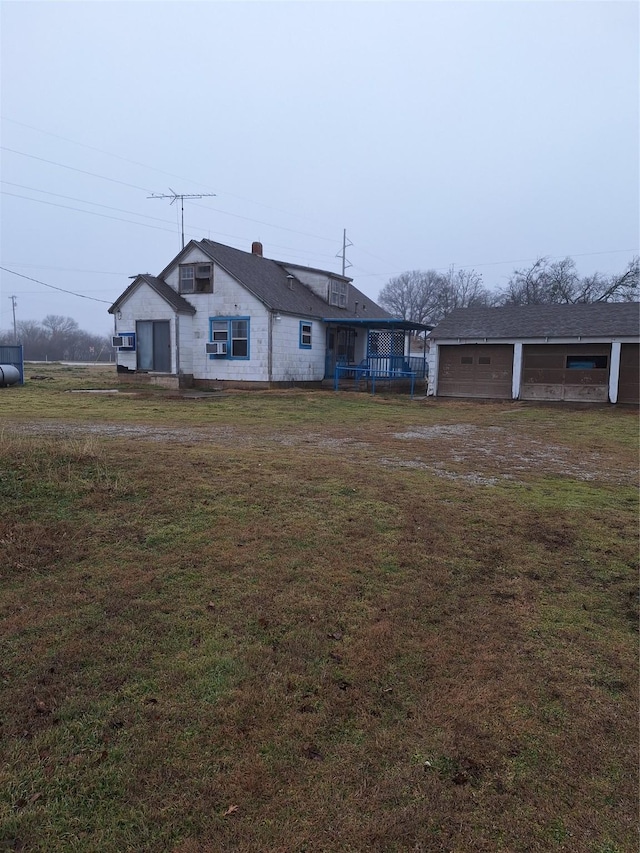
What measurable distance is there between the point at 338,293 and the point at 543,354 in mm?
10146

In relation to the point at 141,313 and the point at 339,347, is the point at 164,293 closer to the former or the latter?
the point at 141,313

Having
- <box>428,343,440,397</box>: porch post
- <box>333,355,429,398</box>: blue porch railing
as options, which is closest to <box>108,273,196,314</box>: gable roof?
<box>333,355,429,398</box>: blue porch railing

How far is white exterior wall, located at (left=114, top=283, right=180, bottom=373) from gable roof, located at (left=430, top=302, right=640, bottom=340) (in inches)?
386

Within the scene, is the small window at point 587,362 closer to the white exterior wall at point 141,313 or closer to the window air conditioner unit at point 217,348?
the window air conditioner unit at point 217,348

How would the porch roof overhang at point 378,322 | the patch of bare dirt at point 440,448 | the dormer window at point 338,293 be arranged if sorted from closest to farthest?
the patch of bare dirt at point 440,448 < the porch roof overhang at point 378,322 < the dormer window at point 338,293

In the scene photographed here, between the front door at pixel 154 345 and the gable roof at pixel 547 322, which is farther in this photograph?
the front door at pixel 154 345

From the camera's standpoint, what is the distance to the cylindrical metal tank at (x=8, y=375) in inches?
738

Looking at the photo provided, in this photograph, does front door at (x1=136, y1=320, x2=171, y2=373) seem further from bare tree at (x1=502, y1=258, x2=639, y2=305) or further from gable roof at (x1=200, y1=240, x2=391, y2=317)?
bare tree at (x1=502, y1=258, x2=639, y2=305)

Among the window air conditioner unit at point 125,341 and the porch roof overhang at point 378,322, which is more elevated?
the porch roof overhang at point 378,322

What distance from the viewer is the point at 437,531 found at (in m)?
4.57

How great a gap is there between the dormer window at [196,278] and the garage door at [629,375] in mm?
14661

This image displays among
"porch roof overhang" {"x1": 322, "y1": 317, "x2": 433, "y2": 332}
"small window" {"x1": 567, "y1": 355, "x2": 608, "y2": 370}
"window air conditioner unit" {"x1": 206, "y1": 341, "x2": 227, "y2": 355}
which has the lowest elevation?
"small window" {"x1": 567, "y1": 355, "x2": 608, "y2": 370}

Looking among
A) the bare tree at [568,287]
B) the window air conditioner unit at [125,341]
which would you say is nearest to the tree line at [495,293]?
the bare tree at [568,287]

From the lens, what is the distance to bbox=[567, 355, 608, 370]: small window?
18078mm
